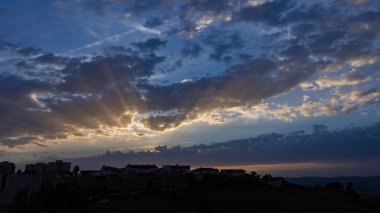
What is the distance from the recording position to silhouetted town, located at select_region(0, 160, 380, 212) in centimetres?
8750

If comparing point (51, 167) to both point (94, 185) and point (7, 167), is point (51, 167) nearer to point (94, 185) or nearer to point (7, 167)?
point (7, 167)

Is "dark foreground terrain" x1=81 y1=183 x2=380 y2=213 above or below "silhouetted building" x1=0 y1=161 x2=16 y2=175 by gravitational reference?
below

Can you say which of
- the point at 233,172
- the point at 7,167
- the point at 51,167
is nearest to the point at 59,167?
the point at 51,167

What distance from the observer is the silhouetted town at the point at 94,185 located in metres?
87.5

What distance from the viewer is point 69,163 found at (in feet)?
601

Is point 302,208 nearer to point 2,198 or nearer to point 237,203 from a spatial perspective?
point 237,203

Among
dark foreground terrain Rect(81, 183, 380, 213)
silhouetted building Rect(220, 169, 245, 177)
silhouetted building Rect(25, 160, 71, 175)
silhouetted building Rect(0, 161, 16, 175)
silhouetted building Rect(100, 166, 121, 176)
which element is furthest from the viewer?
silhouetted building Rect(220, 169, 245, 177)

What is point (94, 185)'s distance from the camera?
429ft

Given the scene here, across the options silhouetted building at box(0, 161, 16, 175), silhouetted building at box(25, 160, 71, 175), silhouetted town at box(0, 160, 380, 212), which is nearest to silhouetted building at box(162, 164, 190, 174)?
silhouetted town at box(0, 160, 380, 212)

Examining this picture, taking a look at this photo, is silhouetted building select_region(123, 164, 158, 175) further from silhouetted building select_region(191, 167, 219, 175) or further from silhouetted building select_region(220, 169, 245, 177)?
silhouetted building select_region(220, 169, 245, 177)

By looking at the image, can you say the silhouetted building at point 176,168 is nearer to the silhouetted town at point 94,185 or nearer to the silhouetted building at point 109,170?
the silhouetted town at point 94,185

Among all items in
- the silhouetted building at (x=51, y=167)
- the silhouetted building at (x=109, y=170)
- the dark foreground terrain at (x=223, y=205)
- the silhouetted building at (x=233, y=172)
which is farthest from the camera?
the silhouetted building at (x=233, y=172)

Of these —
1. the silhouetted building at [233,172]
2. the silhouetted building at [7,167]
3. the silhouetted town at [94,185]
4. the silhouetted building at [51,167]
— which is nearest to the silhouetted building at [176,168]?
the silhouetted town at [94,185]

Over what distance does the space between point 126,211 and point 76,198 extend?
15.3 meters
